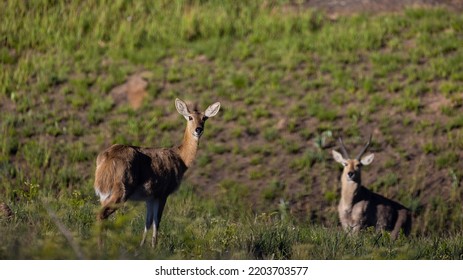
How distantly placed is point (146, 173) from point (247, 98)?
9.33m

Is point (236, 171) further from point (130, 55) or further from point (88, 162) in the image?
point (130, 55)

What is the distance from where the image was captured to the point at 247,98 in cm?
1941

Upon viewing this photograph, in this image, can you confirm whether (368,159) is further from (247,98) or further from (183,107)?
(183,107)

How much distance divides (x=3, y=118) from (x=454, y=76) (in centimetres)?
855

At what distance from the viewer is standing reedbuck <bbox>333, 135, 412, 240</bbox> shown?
50.4ft

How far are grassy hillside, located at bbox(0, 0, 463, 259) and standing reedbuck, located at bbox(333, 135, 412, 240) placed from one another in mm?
679

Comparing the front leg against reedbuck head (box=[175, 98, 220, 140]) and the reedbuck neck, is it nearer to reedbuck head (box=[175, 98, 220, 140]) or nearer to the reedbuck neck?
reedbuck head (box=[175, 98, 220, 140])

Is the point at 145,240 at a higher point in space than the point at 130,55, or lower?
lower

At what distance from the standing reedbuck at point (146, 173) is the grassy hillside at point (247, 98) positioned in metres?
2.45

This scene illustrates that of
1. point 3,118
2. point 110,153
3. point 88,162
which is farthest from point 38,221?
point 3,118

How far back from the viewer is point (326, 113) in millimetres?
18828

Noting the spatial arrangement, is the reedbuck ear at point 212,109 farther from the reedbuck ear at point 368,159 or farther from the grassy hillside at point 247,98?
the reedbuck ear at point 368,159

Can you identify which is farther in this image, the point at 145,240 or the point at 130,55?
the point at 130,55

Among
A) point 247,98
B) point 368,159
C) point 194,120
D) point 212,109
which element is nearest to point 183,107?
point 194,120
